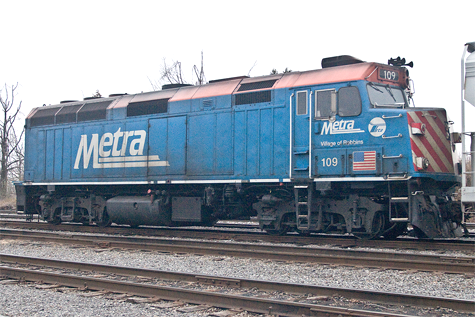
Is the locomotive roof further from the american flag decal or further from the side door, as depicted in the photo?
the american flag decal

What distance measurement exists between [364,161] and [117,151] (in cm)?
771

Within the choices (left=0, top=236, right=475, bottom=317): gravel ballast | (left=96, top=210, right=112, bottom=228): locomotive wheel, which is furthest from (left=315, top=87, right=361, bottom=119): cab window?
(left=96, top=210, right=112, bottom=228): locomotive wheel

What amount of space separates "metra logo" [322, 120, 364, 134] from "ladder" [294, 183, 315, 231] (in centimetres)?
129

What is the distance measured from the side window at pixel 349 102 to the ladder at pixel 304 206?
180 cm

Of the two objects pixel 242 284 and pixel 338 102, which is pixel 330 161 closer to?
pixel 338 102

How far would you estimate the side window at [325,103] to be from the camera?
11.0 metres

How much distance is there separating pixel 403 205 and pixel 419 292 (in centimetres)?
412

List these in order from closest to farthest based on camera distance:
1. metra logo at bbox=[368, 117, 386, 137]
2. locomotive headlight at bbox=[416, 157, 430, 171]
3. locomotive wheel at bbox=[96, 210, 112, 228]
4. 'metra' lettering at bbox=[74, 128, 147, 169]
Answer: locomotive headlight at bbox=[416, 157, 430, 171], metra logo at bbox=[368, 117, 386, 137], 'metra' lettering at bbox=[74, 128, 147, 169], locomotive wheel at bbox=[96, 210, 112, 228]

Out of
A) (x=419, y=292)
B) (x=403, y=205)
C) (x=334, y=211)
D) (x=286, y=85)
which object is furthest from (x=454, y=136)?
(x=419, y=292)

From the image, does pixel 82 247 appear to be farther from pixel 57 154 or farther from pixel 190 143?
pixel 57 154

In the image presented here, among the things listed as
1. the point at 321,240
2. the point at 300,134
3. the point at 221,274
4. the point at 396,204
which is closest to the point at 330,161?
the point at 300,134

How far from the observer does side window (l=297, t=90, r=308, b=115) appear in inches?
451

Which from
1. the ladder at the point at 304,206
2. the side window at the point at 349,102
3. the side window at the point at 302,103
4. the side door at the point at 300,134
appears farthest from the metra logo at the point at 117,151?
the side window at the point at 349,102

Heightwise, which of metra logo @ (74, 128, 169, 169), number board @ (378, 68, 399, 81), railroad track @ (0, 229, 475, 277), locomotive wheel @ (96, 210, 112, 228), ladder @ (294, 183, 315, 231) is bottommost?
railroad track @ (0, 229, 475, 277)
